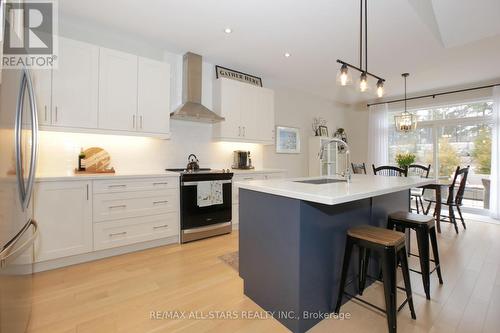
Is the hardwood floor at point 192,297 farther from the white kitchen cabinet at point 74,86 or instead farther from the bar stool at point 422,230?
the white kitchen cabinet at point 74,86

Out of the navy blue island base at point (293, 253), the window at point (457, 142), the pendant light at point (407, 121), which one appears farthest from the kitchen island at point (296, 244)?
the window at point (457, 142)

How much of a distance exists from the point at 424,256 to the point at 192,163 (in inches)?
113

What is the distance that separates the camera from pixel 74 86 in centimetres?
262

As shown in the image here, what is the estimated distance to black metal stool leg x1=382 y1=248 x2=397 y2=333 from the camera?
1460mm

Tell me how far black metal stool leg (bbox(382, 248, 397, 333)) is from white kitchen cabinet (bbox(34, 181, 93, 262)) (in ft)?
8.92

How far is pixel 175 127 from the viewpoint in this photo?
11.9 ft

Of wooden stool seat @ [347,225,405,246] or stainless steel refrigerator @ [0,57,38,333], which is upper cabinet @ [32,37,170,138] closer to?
stainless steel refrigerator @ [0,57,38,333]

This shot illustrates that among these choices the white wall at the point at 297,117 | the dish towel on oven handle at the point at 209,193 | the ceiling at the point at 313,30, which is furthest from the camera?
the white wall at the point at 297,117

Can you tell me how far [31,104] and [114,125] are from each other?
1.50 meters

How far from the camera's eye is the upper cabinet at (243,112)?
388 cm

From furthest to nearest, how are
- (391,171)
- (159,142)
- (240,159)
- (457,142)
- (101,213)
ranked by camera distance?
(457,142), (391,171), (240,159), (159,142), (101,213)

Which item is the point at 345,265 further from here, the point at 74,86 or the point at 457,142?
the point at 457,142

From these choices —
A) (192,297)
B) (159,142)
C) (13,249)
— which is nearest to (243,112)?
(159,142)

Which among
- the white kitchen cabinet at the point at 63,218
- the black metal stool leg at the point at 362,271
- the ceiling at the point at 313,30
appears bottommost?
the black metal stool leg at the point at 362,271
